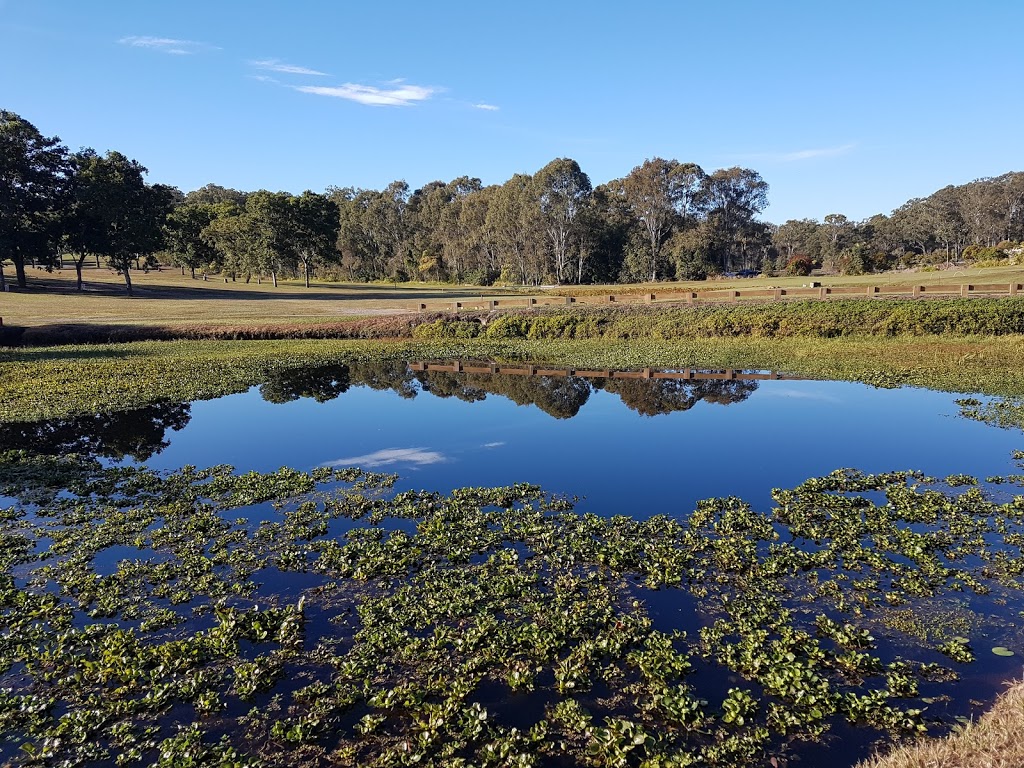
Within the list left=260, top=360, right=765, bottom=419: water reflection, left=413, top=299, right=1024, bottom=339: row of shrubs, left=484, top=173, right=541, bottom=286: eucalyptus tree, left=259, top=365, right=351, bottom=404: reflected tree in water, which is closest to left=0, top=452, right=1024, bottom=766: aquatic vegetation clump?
left=260, top=360, right=765, bottom=419: water reflection

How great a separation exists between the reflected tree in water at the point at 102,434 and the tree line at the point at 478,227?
54517 millimetres

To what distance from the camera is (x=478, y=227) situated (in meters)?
107

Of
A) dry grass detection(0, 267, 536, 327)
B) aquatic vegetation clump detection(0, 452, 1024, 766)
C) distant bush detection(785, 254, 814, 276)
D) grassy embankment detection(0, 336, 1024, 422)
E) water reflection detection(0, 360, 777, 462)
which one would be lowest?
aquatic vegetation clump detection(0, 452, 1024, 766)

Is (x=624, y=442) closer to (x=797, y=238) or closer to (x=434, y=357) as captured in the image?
(x=434, y=357)

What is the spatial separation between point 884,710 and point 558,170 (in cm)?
8972

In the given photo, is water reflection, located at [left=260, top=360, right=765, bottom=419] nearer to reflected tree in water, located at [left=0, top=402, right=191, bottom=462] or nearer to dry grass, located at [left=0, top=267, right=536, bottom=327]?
reflected tree in water, located at [left=0, top=402, right=191, bottom=462]

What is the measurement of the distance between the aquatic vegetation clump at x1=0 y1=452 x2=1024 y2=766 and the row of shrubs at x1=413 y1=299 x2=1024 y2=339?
23305mm

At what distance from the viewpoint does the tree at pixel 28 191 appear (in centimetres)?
6216

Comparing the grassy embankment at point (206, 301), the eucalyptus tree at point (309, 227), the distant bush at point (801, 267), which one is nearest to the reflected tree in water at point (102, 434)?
the grassy embankment at point (206, 301)

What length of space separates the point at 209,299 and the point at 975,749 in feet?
247

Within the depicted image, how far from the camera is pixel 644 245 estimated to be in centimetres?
9506

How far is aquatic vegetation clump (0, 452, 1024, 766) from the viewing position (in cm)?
645

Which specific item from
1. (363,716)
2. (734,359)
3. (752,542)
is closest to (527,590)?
(363,716)

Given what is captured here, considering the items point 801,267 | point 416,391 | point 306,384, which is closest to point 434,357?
point 306,384
